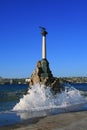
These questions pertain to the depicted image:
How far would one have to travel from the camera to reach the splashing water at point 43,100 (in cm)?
3094

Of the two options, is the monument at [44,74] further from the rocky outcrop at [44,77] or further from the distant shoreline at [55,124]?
the distant shoreline at [55,124]

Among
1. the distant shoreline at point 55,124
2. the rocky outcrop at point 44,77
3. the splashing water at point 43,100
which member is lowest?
the distant shoreline at point 55,124

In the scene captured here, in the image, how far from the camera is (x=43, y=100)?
110 ft

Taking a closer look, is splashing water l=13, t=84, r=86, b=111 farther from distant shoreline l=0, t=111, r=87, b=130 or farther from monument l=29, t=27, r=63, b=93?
distant shoreline l=0, t=111, r=87, b=130

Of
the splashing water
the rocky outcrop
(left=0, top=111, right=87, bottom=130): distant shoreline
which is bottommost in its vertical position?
(left=0, top=111, right=87, bottom=130): distant shoreline

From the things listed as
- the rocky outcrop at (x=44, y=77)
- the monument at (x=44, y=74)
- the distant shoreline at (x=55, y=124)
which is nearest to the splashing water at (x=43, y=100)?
the rocky outcrop at (x=44, y=77)

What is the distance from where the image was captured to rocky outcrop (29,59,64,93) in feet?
140

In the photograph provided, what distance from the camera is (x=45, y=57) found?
44906mm

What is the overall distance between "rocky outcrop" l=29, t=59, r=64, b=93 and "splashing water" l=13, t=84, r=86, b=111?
3.93 metres

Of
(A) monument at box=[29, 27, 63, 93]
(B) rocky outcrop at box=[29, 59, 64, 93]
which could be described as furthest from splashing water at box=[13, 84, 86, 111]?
(A) monument at box=[29, 27, 63, 93]

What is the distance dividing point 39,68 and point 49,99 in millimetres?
10597

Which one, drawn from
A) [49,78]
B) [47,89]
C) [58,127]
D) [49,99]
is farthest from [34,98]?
[58,127]

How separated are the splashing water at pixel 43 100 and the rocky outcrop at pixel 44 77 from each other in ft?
12.9

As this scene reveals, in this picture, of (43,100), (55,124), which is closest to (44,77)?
(43,100)
